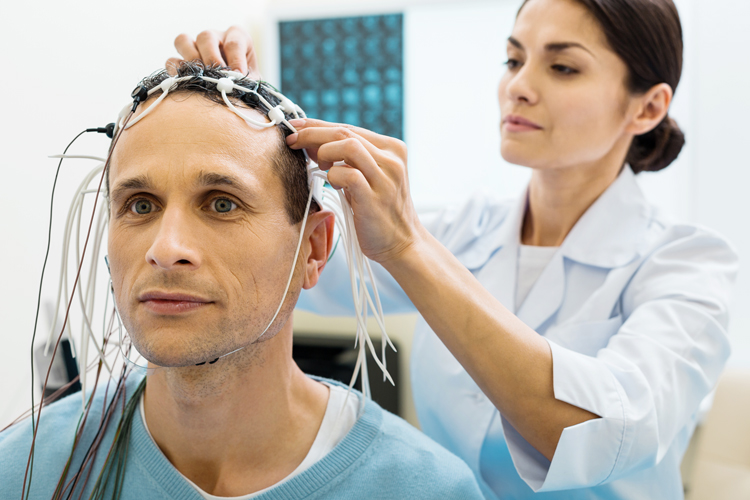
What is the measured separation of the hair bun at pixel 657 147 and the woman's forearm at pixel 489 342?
0.81m

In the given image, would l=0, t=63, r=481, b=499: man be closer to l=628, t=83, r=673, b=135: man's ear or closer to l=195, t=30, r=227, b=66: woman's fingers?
l=195, t=30, r=227, b=66: woman's fingers

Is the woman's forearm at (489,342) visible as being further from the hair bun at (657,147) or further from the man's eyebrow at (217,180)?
the hair bun at (657,147)

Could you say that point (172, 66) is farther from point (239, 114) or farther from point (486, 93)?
point (486, 93)

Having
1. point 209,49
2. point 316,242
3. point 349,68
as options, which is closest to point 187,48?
point 209,49

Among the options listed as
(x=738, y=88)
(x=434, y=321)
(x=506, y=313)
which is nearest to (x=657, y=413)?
(x=506, y=313)

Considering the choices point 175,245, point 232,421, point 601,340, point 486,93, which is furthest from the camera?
point 486,93

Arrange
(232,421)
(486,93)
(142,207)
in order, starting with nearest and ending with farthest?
(142,207) < (232,421) < (486,93)

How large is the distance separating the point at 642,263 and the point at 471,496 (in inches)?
25.2

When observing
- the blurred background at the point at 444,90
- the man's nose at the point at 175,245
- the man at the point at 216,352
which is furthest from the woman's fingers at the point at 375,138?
the blurred background at the point at 444,90

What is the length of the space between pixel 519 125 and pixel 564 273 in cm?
36

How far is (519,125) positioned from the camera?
1.46 metres

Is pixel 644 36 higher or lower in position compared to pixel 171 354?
higher

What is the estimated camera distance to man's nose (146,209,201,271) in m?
0.90

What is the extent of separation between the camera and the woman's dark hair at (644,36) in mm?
1398
